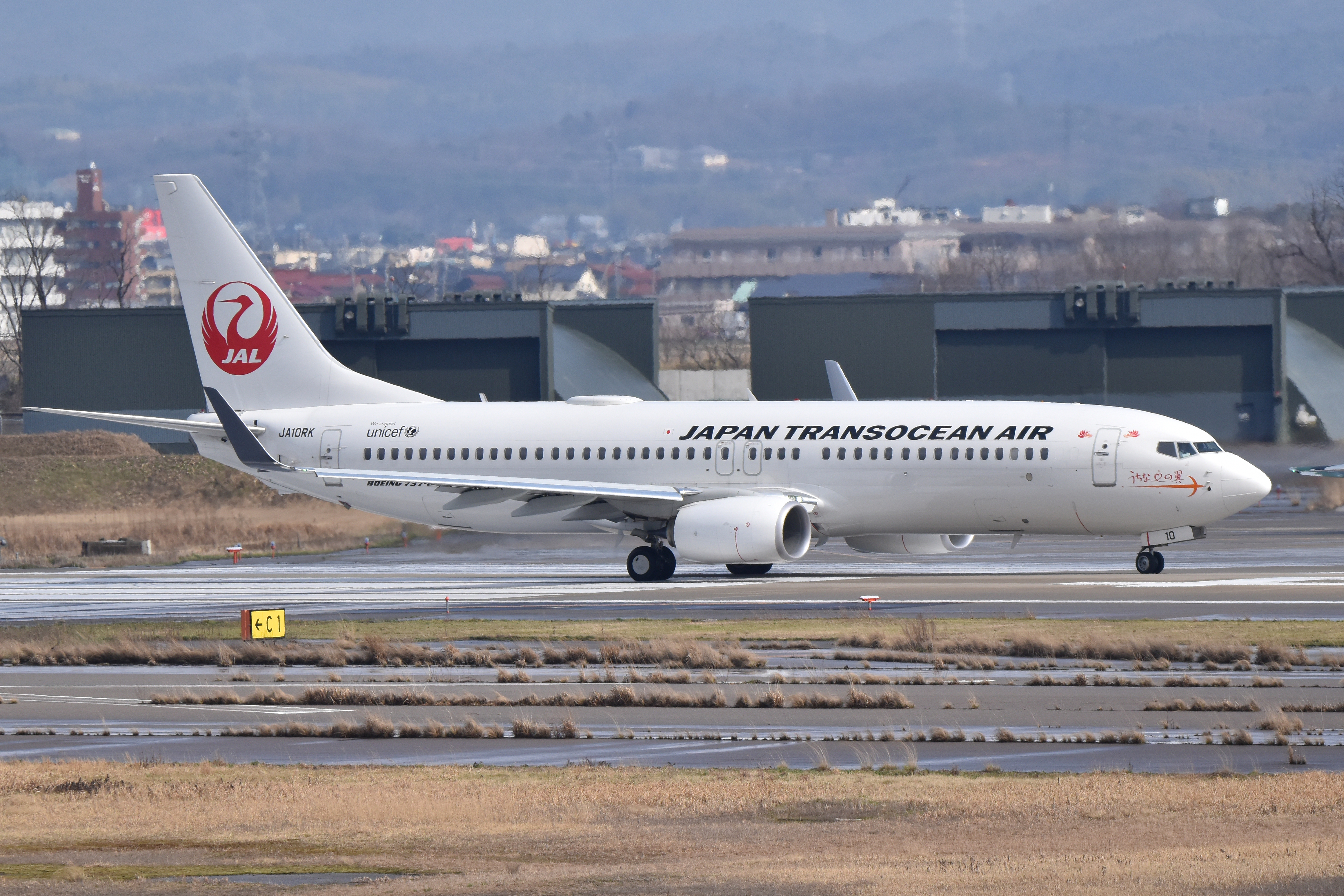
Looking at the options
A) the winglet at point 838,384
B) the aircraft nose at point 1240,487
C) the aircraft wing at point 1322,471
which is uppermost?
the winglet at point 838,384

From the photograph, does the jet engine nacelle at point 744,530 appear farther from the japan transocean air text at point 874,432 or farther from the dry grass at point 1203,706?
the dry grass at point 1203,706

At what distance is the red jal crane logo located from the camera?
54000 millimetres

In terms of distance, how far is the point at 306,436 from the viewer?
53094 mm

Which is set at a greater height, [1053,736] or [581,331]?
[581,331]

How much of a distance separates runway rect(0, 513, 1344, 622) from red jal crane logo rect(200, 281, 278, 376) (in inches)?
233

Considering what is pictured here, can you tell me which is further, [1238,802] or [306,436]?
[306,436]

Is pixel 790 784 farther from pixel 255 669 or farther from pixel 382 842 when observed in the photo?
pixel 255 669

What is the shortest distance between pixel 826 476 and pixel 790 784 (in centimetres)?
2806

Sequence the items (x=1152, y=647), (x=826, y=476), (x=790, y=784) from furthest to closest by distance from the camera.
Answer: (x=826, y=476), (x=1152, y=647), (x=790, y=784)

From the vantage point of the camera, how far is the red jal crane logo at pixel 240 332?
177 feet

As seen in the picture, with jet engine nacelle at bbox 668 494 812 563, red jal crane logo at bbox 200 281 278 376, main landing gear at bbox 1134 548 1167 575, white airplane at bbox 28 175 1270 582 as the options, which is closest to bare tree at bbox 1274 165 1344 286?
white airplane at bbox 28 175 1270 582

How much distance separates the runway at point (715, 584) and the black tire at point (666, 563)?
387mm

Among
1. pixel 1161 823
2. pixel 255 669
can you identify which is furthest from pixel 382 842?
pixel 255 669

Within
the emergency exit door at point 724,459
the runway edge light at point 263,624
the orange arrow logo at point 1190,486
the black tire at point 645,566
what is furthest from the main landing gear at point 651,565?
the runway edge light at point 263,624
